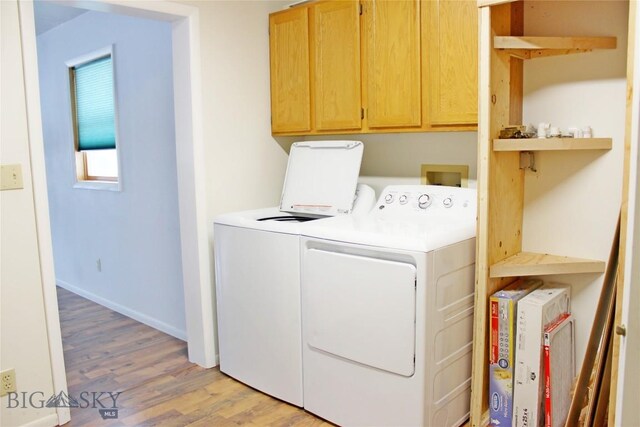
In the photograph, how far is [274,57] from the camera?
3.04 metres

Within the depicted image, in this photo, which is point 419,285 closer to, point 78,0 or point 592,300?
point 592,300

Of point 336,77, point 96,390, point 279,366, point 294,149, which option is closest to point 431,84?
point 336,77

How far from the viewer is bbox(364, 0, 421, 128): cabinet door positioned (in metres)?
2.36

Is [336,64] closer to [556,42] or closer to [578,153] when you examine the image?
[556,42]

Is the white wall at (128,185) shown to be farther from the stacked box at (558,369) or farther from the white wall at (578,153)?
the stacked box at (558,369)

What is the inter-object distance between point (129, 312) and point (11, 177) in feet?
6.45

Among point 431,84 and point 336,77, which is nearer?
point 431,84

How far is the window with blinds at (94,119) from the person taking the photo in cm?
392

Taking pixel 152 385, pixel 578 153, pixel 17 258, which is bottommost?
pixel 152 385

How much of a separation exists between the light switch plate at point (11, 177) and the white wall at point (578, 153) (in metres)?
2.23

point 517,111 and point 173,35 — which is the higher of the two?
point 173,35

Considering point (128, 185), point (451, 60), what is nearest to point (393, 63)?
point (451, 60)

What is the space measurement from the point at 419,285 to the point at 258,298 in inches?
37.4

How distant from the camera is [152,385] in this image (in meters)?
2.72
